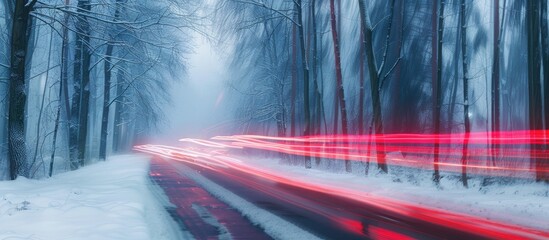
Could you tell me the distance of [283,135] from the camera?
1451 inches

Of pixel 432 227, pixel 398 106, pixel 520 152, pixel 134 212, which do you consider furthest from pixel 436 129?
pixel 134 212

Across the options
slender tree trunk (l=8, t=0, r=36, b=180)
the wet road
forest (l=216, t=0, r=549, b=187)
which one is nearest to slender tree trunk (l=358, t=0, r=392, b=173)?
forest (l=216, t=0, r=549, b=187)

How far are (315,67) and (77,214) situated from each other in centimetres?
2079

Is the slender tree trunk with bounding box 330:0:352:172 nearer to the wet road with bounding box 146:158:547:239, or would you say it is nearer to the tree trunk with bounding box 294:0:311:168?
the tree trunk with bounding box 294:0:311:168

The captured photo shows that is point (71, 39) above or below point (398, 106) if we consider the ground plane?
above

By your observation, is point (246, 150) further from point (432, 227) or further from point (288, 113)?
point (432, 227)

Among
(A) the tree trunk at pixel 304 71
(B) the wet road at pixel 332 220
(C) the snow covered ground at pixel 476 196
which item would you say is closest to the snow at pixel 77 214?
(B) the wet road at pixel 332 220

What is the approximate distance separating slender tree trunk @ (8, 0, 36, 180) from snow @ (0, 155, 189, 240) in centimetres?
79

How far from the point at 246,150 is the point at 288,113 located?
47.8 feet

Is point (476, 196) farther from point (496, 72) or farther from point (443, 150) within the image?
point (443, 150)

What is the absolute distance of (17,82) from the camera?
1317 cm

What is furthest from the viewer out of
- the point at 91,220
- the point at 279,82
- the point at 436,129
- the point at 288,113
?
the point at 288,113

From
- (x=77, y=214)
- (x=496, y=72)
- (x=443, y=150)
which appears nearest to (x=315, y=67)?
(x=443, y=150)

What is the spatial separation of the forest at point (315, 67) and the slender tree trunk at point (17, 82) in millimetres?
31
